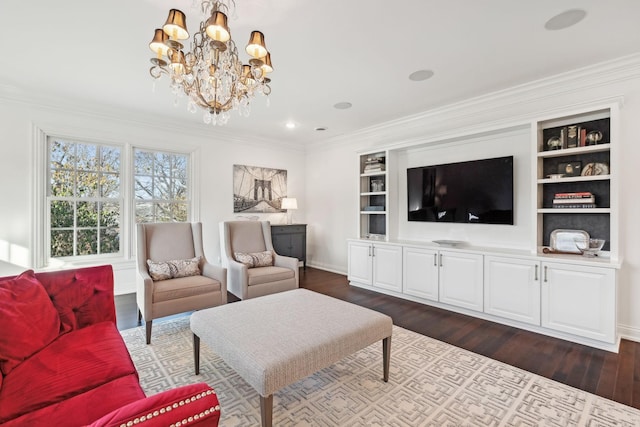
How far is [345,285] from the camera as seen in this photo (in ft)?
15.4

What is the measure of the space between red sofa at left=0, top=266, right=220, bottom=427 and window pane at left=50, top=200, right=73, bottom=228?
2632 millimetres

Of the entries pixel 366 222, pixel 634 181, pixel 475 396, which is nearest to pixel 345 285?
pixel 366 222

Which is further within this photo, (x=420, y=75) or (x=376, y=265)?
(x=376, y=265)

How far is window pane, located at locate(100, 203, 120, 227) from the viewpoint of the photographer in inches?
167

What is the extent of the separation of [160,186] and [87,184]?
0.91 metres

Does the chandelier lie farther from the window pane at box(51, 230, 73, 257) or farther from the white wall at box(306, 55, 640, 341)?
the window pane at box(51, 230, 73, 257)

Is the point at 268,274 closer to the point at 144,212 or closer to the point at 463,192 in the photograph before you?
the point at 144,212

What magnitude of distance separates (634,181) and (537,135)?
89 centimetres

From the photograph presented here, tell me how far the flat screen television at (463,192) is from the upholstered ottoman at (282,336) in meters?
2.30

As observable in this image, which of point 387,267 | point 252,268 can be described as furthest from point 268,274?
point 387,267

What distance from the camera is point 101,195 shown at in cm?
421

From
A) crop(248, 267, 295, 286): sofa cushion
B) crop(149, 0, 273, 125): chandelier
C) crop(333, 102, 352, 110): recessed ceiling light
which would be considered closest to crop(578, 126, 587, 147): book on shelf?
crop(333, 102, 352, 110): recessed ceiling light

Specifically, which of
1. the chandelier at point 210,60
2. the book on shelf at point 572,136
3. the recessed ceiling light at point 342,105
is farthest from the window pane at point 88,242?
the book on shelf at point 572,136

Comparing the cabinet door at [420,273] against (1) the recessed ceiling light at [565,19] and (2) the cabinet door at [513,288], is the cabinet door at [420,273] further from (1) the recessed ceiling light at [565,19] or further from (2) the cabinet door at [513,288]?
(1) the recessed ceiling light at [565,19]
